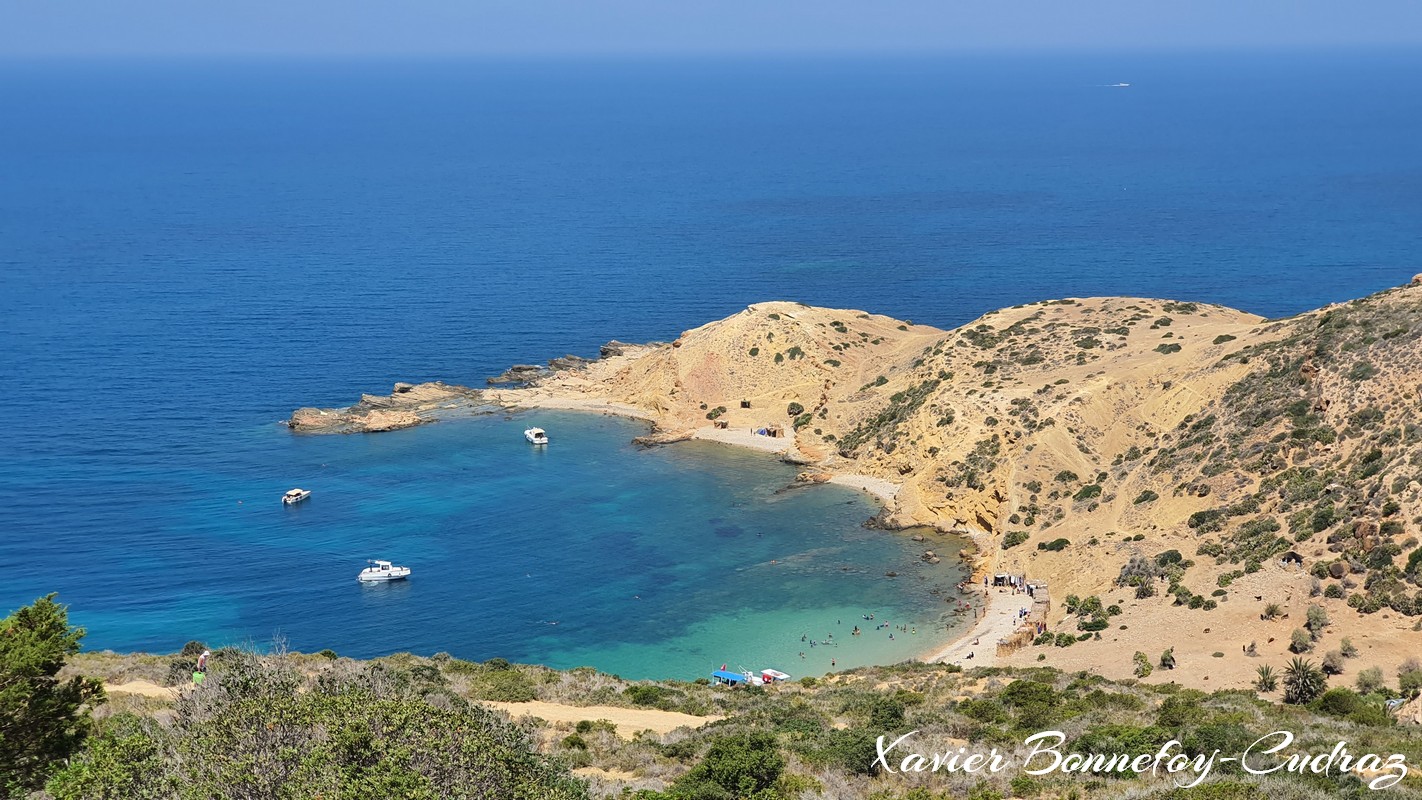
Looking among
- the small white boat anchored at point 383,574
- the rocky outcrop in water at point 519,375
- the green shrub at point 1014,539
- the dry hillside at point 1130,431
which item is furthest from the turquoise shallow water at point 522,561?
the rocky outcrop in water at point 519,375

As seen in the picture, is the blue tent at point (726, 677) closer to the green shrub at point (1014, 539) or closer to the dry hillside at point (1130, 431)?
the dry hillside at point (1130, 431)

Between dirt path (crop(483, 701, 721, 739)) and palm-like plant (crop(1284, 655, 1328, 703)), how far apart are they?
18122mm

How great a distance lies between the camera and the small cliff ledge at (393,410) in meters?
90.0

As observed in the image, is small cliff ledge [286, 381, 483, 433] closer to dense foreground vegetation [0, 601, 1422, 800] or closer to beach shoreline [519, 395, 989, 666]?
beach shoreline [519, 395, 989, 666]

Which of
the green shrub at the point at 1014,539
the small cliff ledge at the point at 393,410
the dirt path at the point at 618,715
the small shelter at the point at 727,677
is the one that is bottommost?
the small shelter at the point at 727,677

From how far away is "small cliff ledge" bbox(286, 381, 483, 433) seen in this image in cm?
9000

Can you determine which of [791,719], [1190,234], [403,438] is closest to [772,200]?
[1190,234]

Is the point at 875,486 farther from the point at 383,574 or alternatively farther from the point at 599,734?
Result: the point at 599,734

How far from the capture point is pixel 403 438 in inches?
3482

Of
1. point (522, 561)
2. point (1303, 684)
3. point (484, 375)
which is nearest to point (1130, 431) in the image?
point (1303, 684)

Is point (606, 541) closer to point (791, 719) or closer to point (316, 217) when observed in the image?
point (791, 719)

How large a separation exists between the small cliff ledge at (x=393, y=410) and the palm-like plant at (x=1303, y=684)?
65.3 meters

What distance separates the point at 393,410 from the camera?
93.4 m

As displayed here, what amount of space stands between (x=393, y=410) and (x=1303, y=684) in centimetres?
6935
